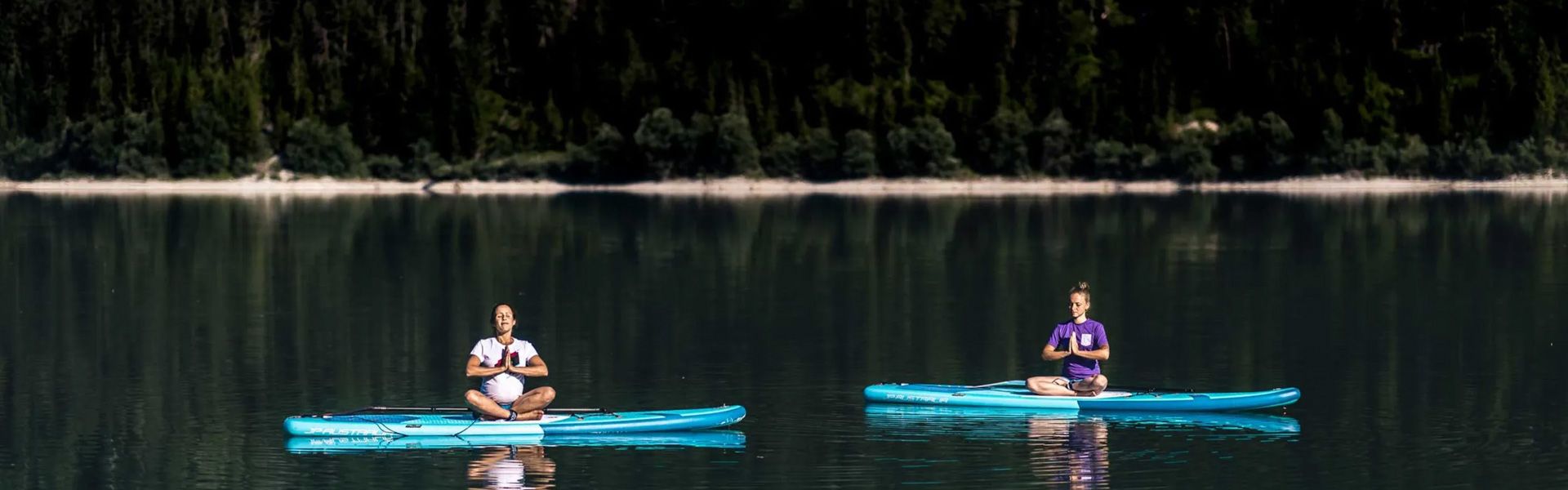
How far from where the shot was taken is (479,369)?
34.7 meters

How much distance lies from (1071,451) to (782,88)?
465ft

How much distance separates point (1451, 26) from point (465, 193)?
67.8 metres

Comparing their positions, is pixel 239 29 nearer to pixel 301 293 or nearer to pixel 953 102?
pixel 953 102

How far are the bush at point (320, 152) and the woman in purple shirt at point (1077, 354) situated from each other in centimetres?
13597

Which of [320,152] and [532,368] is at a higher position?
[320,152]

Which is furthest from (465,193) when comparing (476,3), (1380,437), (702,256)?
(1380,437)

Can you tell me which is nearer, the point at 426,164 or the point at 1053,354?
the point at 1053,354

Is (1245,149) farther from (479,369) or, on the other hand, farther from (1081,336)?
(479,369)

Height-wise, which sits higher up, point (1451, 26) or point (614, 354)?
point (1451, 26)

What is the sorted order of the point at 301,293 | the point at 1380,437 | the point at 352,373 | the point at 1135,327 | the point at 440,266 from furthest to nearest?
the point at 440,266, the point at 301,293, the point at 1135,327, the point at 352,373, the point at 1380,437

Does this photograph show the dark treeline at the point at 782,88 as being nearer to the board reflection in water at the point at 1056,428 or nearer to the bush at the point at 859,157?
the bush at the point at 859,157

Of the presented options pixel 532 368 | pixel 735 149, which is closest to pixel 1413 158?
pixel 735 149

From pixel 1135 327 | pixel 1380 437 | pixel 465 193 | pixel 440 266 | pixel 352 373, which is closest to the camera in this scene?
pixel 1380 437

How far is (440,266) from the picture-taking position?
78.8m
